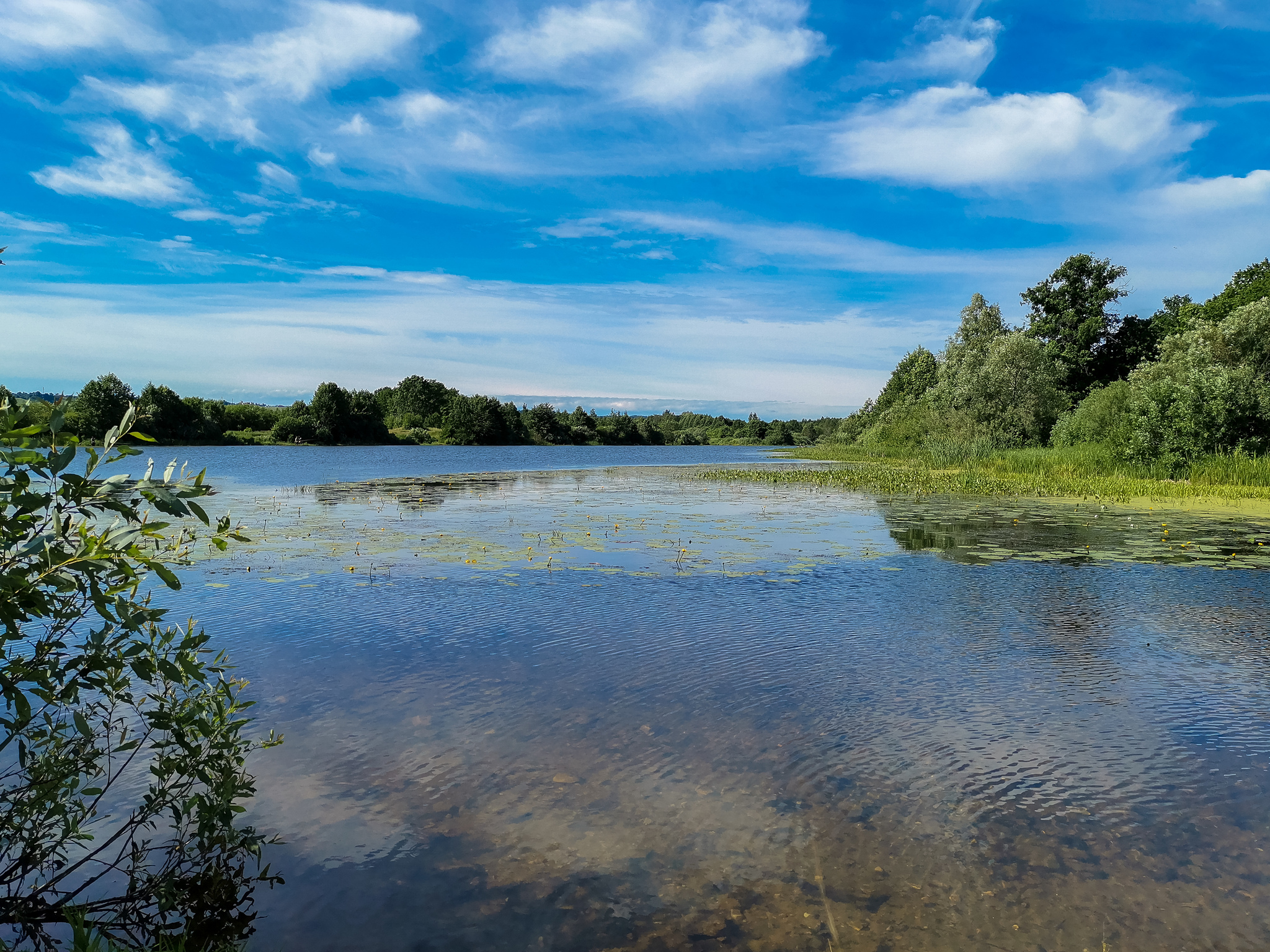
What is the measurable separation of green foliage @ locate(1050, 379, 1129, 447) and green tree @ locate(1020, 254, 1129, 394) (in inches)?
572

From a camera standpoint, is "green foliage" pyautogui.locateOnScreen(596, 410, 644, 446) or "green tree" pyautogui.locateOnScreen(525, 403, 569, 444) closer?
"green tree" pyautogui.locateOnScreen(525, 403, 569, 444)

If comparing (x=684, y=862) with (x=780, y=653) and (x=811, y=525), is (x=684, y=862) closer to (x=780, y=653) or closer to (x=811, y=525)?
(x=780, y=653)

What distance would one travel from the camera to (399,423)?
14150 cm

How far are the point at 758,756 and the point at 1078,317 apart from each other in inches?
2402

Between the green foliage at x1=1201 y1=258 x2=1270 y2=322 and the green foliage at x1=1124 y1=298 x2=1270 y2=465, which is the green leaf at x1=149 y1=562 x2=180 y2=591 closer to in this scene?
the green foliage at x1=1124 y1=298 x2=1270 y2=465

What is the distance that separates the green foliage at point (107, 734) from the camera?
117 inches

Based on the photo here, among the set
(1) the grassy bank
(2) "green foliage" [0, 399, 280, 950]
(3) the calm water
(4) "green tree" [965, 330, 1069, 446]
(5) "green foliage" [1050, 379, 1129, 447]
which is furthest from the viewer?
(4) "green tree" [965, 330, 1069, 446]

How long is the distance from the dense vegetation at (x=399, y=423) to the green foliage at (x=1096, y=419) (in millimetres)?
57263

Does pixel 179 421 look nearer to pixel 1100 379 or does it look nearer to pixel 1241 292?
pixel 1100 379

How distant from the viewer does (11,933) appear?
349 cm

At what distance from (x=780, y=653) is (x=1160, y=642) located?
4240 millimetres

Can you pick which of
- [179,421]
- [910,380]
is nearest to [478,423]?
[179,421]

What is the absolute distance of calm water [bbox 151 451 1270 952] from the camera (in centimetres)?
372

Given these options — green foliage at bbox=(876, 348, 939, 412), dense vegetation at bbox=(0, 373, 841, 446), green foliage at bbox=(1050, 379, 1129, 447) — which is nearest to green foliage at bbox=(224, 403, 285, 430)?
dense vegetation at bbox=(0, 373, 841, 446)
